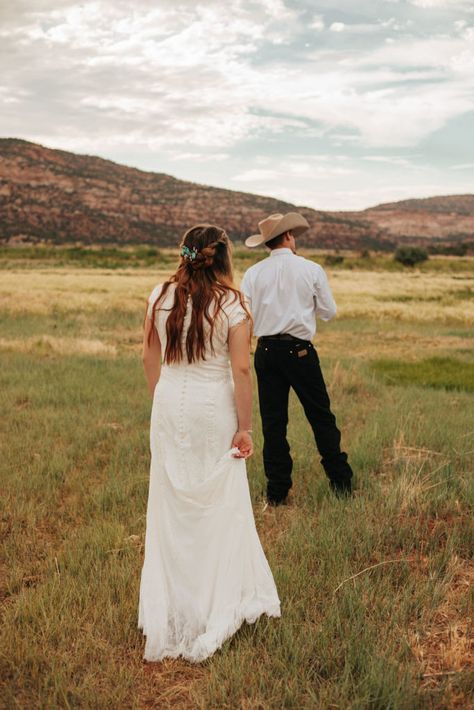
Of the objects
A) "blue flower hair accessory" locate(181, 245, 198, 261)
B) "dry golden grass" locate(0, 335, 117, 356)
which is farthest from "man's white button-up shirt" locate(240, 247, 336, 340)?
"dry golden grass" locate(0, 335, 117, 356)

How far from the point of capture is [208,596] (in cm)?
340

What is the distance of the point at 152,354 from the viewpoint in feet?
11.7

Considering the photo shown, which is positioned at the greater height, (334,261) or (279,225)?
(334,261)

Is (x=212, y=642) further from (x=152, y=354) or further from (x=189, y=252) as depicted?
(x=189, y=252)

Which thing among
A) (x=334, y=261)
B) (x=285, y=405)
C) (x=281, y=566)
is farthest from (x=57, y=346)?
(x=334, y=261)

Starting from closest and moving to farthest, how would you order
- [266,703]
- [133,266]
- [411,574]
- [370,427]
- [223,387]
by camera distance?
[266,703] → [223,387] → [411,574] → [370,427] → [133,266]

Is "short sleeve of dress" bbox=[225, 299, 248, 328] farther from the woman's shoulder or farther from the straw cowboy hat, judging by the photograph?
the straw cowboy hat

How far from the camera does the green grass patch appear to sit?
35.3 ft

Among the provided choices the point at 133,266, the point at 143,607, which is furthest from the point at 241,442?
the point at 133,266

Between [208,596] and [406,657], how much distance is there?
103cm

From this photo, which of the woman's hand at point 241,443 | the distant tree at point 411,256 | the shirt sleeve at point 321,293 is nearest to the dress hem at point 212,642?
the woman's hand at point 241,443

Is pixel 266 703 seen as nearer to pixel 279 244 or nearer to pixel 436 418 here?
pixel 279 244

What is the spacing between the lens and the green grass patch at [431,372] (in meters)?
10.8

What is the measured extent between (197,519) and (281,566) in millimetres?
847
